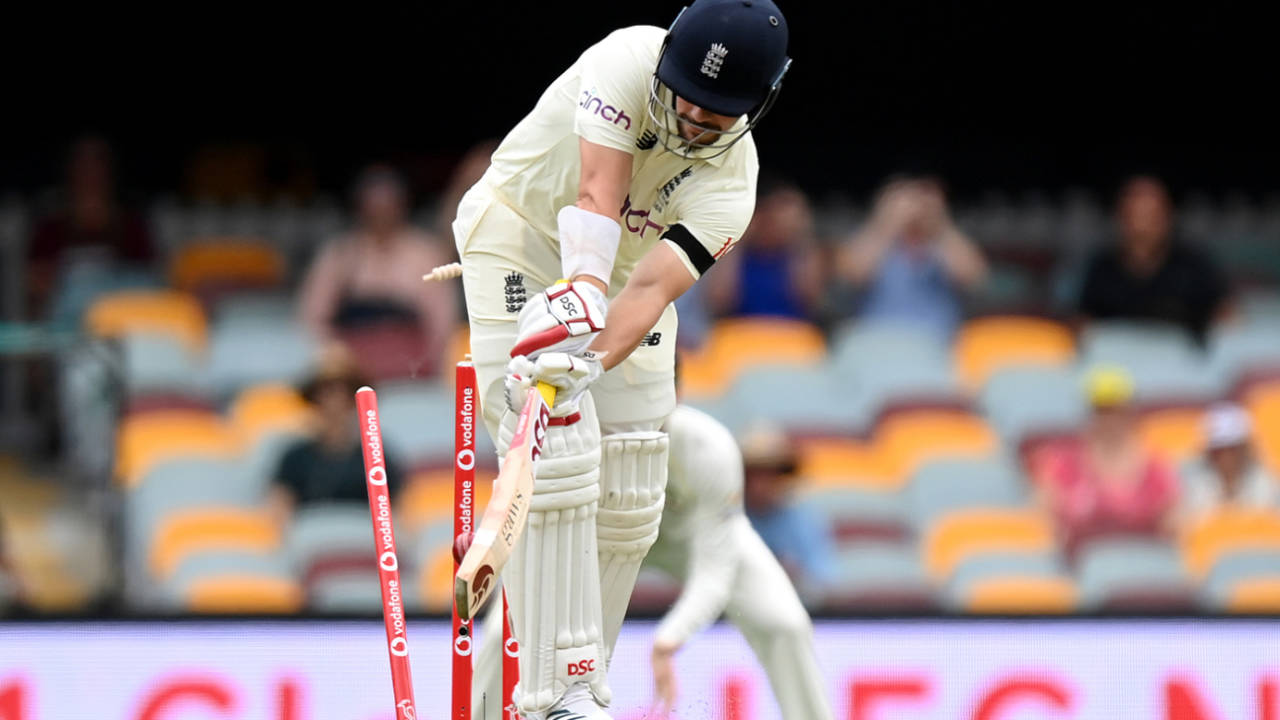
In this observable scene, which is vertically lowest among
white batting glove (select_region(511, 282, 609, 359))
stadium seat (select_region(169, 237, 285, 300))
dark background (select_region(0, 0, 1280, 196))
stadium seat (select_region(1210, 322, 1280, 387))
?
white batting glove (select_region(511, 282, 609, 359))

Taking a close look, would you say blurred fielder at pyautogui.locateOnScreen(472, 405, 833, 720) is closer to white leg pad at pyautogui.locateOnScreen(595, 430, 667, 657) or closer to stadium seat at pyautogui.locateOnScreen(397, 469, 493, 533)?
white leg pad at pyautogui.locateOnScreen(595, 430, 667, 657)

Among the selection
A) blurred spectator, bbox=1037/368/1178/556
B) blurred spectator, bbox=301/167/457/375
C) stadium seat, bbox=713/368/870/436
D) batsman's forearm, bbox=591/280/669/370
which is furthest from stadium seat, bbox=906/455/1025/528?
batsman's forearm, bbox=591/280/669/370

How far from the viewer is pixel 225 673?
5578mm

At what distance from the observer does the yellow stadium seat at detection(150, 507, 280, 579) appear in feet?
20.9

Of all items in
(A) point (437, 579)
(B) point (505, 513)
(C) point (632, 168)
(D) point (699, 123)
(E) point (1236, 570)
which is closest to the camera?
(B) point (505, 513)

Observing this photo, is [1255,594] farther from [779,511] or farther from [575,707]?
[575,707]

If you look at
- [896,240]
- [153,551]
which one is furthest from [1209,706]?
[153,551]

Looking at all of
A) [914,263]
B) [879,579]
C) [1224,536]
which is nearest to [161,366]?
[879,579]

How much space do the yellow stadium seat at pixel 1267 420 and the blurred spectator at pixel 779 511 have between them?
1.84 meters

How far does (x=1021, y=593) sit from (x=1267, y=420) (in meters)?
1.43

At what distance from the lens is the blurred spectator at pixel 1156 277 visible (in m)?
7.67

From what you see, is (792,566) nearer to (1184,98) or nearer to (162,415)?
(162,415)

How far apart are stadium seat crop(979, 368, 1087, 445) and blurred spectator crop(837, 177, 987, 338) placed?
34 cm

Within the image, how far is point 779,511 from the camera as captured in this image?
244 inches
